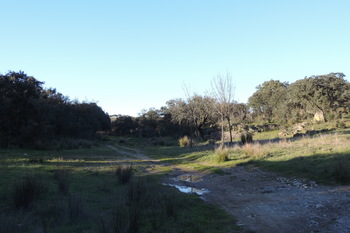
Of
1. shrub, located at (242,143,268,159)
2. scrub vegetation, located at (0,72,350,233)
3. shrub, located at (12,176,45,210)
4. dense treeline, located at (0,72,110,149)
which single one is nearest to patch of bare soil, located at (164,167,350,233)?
scrub vegetation, located at (0,72,350,233)

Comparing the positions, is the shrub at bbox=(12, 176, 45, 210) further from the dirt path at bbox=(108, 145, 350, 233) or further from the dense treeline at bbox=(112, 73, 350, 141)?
the dense treeline at bbox=(112, 73, 350, 141)

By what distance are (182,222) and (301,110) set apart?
124 ft

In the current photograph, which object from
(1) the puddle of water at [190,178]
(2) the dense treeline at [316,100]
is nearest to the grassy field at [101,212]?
(1) the puddle of water at [190,178]

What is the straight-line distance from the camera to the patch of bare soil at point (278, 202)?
4.64m

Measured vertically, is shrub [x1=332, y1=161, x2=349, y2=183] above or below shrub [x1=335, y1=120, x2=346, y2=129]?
below

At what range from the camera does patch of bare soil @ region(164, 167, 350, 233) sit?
15.2 ft

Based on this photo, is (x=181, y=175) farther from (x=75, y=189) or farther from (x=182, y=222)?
(x=182, y=222)

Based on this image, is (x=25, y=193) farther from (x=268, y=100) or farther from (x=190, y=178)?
(x=268, y=100)

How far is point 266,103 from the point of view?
49.1 meters

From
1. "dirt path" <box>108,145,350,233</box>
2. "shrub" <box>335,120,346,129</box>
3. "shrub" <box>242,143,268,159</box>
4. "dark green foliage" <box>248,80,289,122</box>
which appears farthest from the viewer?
"dark green foliage" <box>248,80,289,122</box>

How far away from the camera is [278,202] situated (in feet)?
20.8

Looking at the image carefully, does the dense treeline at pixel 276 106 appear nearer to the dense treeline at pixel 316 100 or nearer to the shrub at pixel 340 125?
the dense treeline at pixel 316 100

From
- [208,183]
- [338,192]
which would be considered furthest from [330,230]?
[208,183]

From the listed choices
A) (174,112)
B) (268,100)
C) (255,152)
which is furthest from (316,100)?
(255,152)
